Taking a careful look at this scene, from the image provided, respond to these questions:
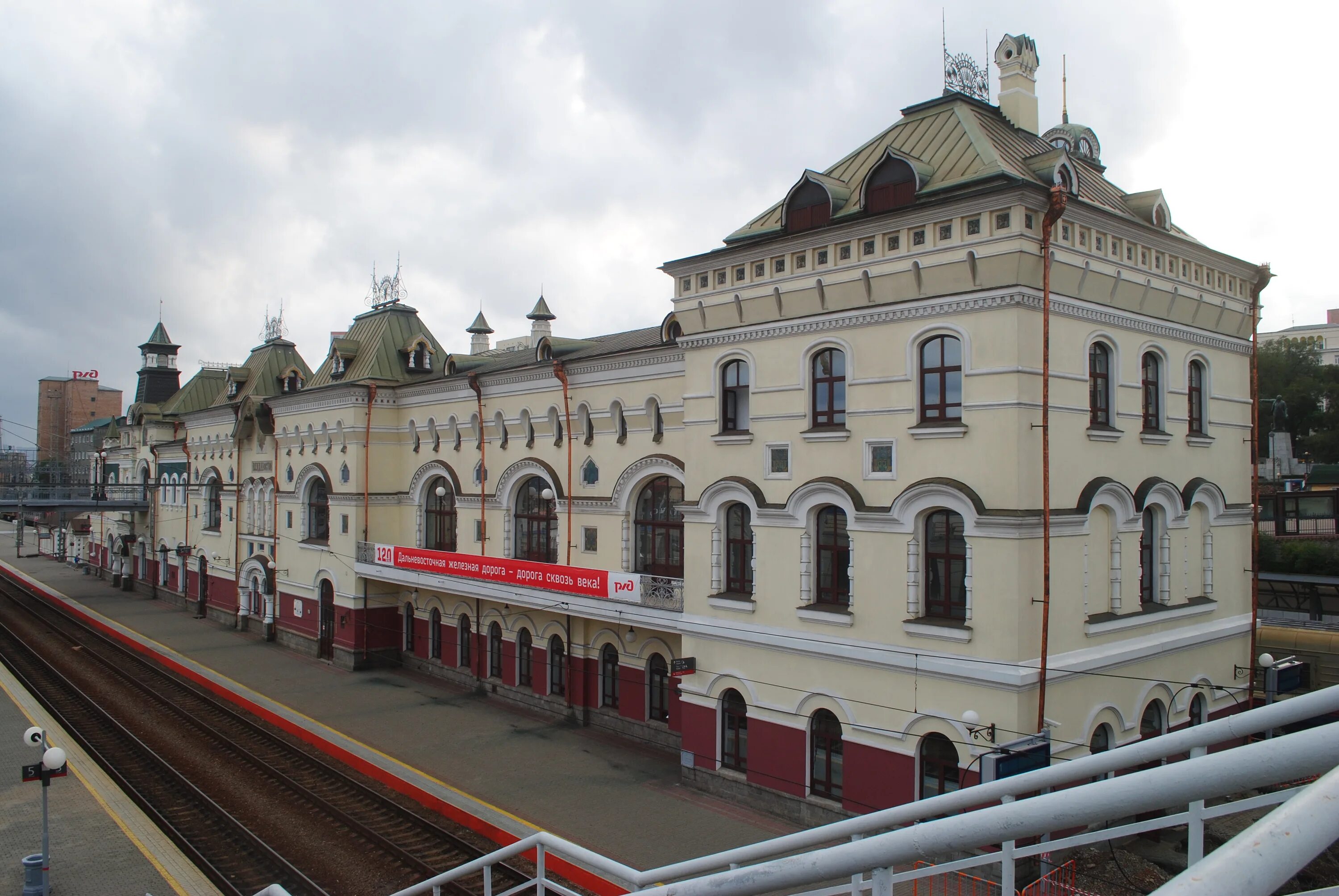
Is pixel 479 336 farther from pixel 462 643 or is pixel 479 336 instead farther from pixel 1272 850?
pixel 1272 850

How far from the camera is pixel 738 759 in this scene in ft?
60.6

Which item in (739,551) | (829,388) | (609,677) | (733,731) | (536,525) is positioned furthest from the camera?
(536,525)

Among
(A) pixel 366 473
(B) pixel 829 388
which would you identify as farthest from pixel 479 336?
(B) pixel 829 388

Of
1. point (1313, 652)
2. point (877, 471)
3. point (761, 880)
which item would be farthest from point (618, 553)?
point (761, 880)

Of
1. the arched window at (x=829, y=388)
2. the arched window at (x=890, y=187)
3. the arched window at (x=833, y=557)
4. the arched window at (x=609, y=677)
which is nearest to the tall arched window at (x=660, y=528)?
the arched window at (x=609, y=677)

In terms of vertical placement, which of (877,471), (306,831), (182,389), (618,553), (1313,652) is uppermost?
(182,389)

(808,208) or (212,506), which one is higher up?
(808,208)

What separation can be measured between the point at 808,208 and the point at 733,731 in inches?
413

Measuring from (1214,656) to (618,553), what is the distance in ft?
44.2

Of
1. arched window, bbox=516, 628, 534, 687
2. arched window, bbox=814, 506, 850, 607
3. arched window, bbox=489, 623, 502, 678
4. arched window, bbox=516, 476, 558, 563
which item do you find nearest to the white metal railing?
arched window, bbox=814, 506, 850, 607

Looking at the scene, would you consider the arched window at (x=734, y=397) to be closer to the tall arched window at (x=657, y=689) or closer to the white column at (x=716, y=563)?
the white column at (x=716, y=563)

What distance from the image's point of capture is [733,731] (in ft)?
61.0

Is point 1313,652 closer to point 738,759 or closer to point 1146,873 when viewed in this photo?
point 1146,873

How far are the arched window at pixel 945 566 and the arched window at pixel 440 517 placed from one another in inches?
701
